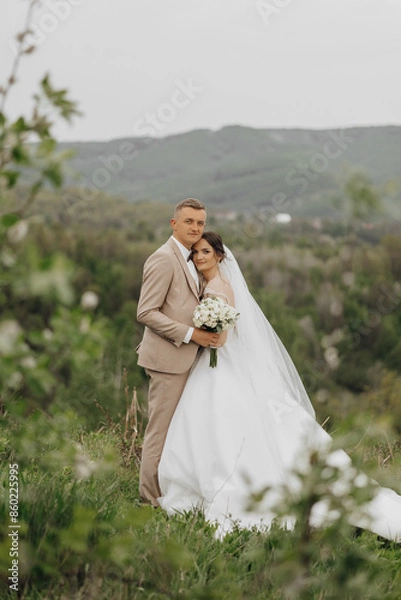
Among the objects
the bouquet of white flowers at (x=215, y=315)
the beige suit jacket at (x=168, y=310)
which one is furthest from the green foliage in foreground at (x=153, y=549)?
the bouquet of white flowers at (x=215, y=315)

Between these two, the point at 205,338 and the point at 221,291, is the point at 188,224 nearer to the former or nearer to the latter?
the point at 221,291

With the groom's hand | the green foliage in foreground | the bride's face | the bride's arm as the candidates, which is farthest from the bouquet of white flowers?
the green foliage in foreground

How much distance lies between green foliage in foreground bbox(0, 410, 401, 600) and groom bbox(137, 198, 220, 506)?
0.60 meters

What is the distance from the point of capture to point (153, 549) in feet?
9.88

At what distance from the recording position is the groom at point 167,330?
5.33 meters

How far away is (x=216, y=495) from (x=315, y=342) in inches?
2736

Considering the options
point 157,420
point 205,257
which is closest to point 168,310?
point 205,257

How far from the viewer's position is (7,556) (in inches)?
76.9

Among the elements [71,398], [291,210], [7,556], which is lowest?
[71,398]

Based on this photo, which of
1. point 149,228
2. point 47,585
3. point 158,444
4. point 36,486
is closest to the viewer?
point 47,585

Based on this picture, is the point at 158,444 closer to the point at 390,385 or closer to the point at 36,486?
the point at 36,486

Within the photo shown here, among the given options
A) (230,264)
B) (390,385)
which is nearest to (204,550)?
(230,264)

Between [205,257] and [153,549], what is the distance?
113 inches

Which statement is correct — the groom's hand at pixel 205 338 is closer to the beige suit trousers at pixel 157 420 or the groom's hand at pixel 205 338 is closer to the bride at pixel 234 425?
the bride at pixel 234 425
